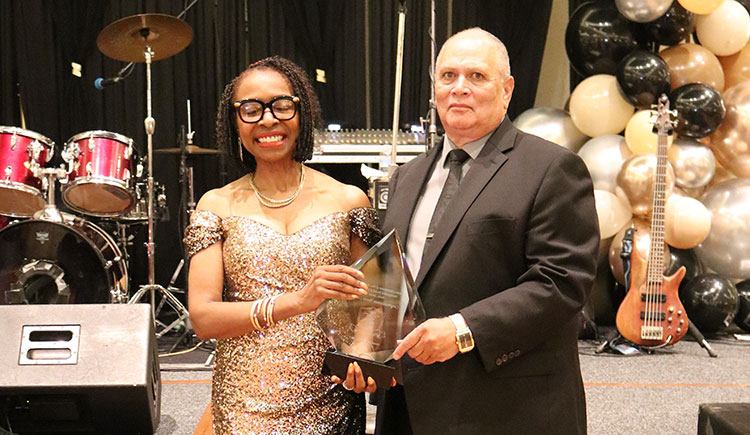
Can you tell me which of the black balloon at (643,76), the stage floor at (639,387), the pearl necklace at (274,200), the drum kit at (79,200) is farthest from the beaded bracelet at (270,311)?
the black balloon at (643,76)

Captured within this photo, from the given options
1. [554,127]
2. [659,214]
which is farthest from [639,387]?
[554,127]

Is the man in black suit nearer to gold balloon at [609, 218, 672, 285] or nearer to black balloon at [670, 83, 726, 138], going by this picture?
gold balloon at [609, 218, 672, 285]

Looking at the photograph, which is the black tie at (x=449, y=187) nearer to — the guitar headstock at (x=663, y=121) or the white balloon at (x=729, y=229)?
the guitar headstock at (x=663, y=121)

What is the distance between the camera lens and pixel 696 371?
14.6 feet

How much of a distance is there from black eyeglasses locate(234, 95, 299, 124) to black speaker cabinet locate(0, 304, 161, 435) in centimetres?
113

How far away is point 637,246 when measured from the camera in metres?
5.01

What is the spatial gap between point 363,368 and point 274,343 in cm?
34

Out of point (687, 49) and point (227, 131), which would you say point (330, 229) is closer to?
point (227, 131)

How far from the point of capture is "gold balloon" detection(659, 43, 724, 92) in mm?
5395

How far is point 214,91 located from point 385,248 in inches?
196

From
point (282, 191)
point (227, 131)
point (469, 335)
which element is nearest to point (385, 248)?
point (469, 335)

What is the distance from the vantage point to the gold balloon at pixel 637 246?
5059mm

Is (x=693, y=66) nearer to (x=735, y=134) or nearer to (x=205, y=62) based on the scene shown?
(x=735, y=134)

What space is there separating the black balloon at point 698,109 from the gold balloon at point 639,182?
1.35ft
